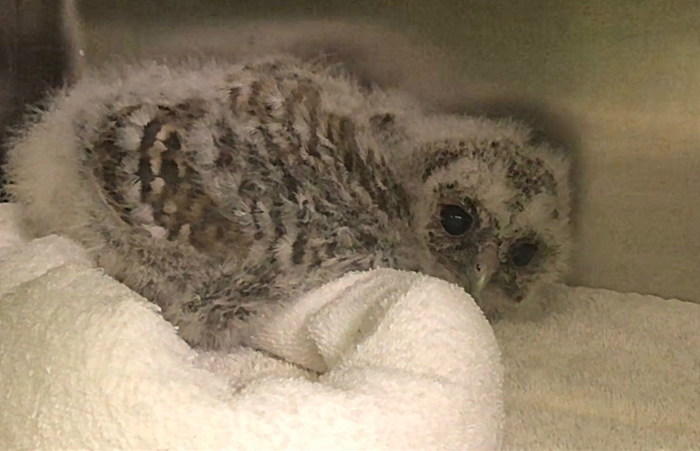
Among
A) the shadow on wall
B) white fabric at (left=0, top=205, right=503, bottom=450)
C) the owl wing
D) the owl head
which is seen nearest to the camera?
white fabric at (left=0, top=205, right=503, bottom=450)

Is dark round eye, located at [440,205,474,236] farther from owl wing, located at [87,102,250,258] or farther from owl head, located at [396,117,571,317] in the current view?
owl wing, located at [87,102,250,258]

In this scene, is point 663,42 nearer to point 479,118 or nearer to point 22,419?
point 479,118

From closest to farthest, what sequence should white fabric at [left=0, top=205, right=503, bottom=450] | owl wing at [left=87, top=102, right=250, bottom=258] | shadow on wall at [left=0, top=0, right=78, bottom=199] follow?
white fabric at [left=0, top=205, right=503, bottom=450], owl wing at [left=87, top=102, right=250, bottom=258], shadow on wall at [left=0, top=0, right=78, bottom=199]

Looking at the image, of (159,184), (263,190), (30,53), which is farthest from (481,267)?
A: (30,53)

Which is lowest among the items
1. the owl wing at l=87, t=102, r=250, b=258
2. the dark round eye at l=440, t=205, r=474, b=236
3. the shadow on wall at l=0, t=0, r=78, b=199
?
the dark round eye at l=440, t=205, r=474, b=236

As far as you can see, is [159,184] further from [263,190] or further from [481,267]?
[481,267]

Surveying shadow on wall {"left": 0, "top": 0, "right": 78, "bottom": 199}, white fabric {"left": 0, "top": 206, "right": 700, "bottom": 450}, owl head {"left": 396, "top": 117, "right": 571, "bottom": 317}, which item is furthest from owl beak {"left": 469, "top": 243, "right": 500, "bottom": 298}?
shadow on wall {"left": 0, "top": 0, "right": 78, "bottom": 199}

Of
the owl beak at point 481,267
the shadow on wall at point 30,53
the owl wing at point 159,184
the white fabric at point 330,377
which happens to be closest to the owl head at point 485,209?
the owl beak at point 481,267

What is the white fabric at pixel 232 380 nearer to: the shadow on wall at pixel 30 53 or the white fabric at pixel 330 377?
the white fabric at pixel 330 377

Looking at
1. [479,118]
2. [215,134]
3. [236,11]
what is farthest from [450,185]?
[236,11]
